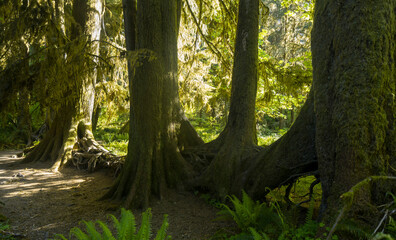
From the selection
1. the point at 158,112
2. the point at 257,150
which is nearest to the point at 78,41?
the point at 158,112

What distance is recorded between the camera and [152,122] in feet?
17.6

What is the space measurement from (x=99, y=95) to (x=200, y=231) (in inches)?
292

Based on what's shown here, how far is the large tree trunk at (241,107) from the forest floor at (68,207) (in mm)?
688

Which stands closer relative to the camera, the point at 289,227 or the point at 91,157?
the point at 289,227

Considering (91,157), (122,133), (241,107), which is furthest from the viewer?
(122,133)

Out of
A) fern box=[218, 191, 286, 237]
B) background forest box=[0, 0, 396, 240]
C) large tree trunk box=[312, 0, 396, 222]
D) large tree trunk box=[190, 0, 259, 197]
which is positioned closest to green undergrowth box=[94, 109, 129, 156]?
background forest box=[0, 0, 396, 240]

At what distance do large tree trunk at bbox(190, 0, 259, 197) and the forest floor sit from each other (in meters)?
0.69

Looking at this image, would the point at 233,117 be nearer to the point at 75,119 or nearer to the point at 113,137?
the point at 75,119

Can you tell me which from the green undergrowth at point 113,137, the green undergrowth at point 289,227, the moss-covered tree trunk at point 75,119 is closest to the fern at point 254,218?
the green undergrowth at point 289,227

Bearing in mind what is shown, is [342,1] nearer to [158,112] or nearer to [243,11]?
[243,11]

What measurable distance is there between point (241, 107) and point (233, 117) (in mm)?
270

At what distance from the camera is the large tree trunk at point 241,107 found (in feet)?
16.6

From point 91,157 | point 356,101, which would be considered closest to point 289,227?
point 356,101

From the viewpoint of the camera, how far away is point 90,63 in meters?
4.97
